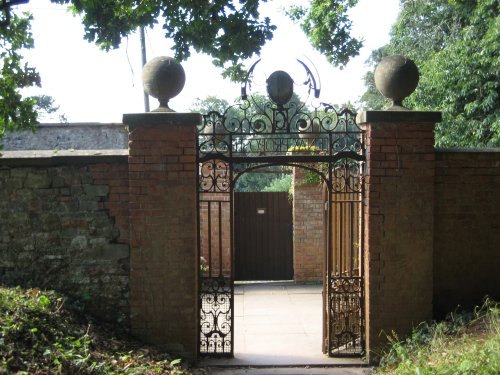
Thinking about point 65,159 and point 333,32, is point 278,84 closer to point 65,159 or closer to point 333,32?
point 65,159

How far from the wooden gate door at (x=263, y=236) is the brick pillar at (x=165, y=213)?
7.37m

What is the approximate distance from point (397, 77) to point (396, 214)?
153 centimetres

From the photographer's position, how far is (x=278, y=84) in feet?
23.2

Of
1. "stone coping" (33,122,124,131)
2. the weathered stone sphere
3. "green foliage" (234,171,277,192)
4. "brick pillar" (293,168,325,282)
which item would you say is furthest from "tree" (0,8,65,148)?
"green foliage" (234,171,277,192)

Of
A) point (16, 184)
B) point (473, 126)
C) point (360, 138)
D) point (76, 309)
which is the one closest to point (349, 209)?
point (360, 138)

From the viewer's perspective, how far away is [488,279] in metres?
7.20

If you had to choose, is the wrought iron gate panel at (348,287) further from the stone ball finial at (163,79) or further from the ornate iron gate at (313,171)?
the stone ball finial at (163,79)

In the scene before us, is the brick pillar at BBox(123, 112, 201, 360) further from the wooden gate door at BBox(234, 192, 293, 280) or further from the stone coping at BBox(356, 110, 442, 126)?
the wooden gate door at BBox(234, 192, 293, 280)

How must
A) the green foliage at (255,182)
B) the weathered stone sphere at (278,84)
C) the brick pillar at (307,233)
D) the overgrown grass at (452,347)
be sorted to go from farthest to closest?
the green foliage at (255,182) < the brick pillar at (307,233) < the weathered stone sphere at (278,84) < the overgrown grass at (452,347)

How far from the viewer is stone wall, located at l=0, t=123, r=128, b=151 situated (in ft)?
55.0

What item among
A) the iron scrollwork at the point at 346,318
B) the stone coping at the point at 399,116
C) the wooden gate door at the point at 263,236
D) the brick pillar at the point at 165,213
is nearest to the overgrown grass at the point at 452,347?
the iron scrollwork at the point at 346,318

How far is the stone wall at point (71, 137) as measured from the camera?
16.8 meters

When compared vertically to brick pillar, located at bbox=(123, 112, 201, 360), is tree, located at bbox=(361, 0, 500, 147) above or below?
above

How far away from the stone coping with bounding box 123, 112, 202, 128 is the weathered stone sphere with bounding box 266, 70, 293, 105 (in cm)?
92
